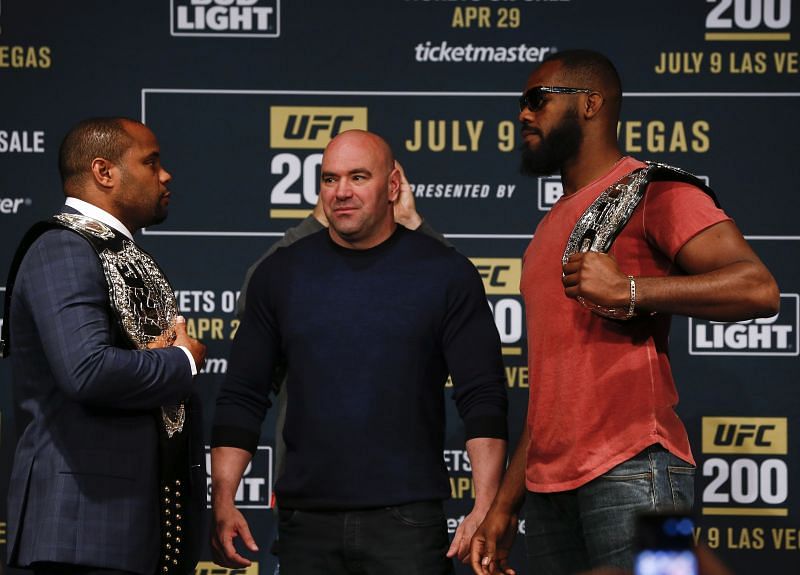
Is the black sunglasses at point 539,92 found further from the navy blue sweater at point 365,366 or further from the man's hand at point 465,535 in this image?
the man's hand at point 465,535

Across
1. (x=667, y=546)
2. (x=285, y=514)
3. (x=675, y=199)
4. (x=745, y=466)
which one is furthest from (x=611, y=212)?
(x=745, y=466)

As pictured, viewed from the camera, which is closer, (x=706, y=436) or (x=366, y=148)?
(x=366, y=148)

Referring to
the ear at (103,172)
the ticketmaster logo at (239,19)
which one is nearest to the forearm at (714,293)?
the ear at (103,172)

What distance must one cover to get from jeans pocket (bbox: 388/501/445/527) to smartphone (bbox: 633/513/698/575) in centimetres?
164

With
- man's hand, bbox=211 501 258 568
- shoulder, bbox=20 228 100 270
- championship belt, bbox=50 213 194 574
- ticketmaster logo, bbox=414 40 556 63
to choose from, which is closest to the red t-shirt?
man's hand, bbox=211 501 258 568

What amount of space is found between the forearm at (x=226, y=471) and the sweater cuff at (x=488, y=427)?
55 centimetres

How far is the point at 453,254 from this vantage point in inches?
102

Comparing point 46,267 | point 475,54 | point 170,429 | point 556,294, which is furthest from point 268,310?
point 475,54

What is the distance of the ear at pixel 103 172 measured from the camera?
2.50 meters

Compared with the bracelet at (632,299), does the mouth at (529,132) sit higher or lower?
higher

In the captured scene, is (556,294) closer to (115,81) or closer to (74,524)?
(74,524)

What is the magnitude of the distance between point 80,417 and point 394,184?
94cm

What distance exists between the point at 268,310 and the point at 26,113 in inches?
73.6

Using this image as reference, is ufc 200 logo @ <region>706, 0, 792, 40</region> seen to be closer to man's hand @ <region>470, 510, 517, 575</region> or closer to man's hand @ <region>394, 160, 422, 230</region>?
man's hand @ <region>394, 160, 422, 230</region>
